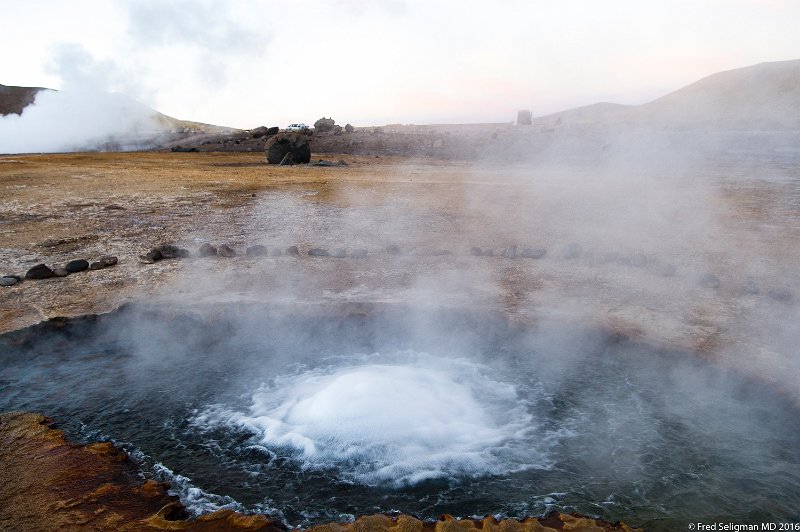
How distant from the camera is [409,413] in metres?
3.48

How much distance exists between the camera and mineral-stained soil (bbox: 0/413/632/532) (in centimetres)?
237

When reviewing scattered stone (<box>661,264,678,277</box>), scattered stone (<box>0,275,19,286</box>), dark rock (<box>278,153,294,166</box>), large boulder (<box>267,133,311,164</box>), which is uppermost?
large boulder (<box>267,133,311,164</box>)

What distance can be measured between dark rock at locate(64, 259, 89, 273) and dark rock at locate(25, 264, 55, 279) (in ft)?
0.55

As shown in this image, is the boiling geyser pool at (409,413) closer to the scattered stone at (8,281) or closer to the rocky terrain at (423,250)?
the rocky terrain at (423,250)

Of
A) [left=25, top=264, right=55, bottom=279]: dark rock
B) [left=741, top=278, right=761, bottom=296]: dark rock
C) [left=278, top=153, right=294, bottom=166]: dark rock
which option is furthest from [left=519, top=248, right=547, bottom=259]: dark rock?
[left=278, top=153, right=294, bottom=166]: dark rock

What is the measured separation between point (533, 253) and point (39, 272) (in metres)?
5.12

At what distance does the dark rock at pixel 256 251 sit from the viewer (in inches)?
256

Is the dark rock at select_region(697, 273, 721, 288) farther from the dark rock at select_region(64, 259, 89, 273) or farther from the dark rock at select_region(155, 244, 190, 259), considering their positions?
the dark rock at select_region(64, 259, 89, 273)

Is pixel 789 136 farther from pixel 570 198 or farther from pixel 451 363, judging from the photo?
pixel 451 363

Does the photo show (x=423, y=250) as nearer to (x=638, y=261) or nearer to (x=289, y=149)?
(x=638, y=261)

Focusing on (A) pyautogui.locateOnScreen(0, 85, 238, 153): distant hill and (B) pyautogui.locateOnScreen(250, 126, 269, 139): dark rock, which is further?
(B) pyautogui.locateOnScreen(250, 126, 269, 139): dark rock

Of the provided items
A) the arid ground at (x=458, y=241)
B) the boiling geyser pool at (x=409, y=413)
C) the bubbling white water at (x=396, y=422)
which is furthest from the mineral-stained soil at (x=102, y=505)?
the arid ground at (x=458, y=241)

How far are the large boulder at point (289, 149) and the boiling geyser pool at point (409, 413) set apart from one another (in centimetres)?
1181

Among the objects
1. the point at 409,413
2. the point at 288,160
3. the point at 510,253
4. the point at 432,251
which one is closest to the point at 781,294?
the point at 510,253
